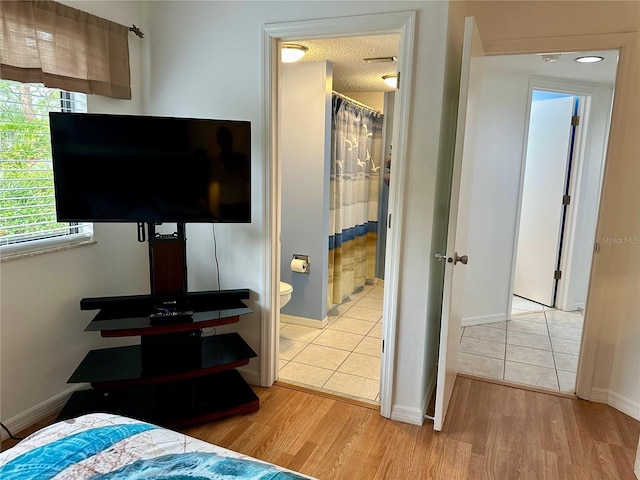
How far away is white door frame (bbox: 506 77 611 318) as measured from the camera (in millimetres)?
3652

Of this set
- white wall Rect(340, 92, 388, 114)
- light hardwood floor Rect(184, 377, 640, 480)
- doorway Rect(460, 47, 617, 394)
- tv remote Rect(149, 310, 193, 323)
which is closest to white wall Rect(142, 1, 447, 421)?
light hardwood floor Rect(184, 377, 640, 480)

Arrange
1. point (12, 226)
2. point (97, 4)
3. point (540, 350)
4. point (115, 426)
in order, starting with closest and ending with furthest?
point (115, 426), point (12, 226), point (97, 4), point (540, 350)

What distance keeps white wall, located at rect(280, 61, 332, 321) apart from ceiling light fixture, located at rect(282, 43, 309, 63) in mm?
285

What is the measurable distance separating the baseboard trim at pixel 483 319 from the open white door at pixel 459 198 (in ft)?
5.07

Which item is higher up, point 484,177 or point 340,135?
point 340,135

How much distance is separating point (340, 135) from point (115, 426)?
309 centimetres

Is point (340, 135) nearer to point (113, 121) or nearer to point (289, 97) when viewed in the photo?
point (289, 97)

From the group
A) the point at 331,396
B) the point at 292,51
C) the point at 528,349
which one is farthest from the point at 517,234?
the point at 292,51

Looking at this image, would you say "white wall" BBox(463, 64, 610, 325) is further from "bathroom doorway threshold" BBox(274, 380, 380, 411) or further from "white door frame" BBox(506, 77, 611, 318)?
"bathroom doorway threshold" BBox(274, 380, 380, 411)

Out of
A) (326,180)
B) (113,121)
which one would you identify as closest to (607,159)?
(326,180)

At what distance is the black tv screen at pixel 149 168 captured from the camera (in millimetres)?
2072

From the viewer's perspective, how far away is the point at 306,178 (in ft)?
11.6

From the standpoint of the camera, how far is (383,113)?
477cm

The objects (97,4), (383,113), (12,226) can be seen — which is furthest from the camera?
(383,113)
